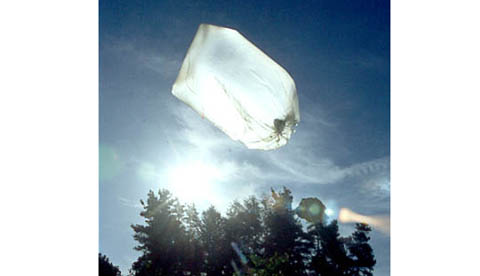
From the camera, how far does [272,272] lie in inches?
432

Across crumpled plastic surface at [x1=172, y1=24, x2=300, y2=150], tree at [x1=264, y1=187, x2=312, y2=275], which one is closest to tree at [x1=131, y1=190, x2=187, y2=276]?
tree at [x1=264, y1=187, x2=312, y2=275]

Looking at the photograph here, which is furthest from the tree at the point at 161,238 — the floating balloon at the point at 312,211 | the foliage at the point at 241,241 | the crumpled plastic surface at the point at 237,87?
the crumpled plastic surface at the point at 237,87

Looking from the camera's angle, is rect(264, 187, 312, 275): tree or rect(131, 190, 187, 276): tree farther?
rect(264, 187, 312, 275): tree

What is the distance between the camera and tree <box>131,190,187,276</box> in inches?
749

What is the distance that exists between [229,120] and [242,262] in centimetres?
1814

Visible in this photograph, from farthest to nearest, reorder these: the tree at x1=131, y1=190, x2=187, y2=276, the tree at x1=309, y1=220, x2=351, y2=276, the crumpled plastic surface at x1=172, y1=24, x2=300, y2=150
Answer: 1. the tree at x1=309, y1=220, x2=351, y2=276
2. the tree at x1=131, y1=190, x2=187, y2=276
3. the crumpled plastic surface at x1=172, y1=24, x2=300, y2=150

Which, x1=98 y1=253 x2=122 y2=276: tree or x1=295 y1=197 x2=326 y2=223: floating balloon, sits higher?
x1=295 y1=197 x2=326 y2=223: floating balloon

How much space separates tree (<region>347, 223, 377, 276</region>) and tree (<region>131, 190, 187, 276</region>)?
12.9m

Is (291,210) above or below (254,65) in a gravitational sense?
above

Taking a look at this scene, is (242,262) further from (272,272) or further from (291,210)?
(272,272)

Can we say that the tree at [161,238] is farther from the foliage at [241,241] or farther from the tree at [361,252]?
the tree at [361,252]

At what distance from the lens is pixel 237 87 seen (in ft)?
12.7

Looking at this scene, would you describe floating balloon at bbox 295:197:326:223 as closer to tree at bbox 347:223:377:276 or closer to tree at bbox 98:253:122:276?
tree at bbox 347:223:377:276
